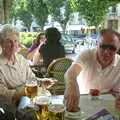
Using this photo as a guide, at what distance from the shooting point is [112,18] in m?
11.9

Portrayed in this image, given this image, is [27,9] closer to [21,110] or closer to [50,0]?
[50,0]

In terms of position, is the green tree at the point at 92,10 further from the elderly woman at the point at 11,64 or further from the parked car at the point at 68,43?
the elderly woman at the point at 11,64

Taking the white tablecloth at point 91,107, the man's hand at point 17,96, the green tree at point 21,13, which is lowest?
the man's hand at point 17,96

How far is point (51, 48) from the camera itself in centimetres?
496

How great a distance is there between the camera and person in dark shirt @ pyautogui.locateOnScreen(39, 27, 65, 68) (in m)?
4.92

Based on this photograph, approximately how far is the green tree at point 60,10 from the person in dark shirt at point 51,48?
5.51m

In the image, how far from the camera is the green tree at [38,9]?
34.1 feet

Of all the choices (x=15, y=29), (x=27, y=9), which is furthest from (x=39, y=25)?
(x=15, y=29)

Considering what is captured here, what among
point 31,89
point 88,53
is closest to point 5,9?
point 88,53

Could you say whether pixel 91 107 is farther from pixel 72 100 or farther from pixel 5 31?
pixel 5 31

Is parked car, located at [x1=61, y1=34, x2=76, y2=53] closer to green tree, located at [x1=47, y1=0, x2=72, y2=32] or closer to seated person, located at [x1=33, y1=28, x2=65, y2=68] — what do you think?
Answer: green tree, located at [x1=47, y1=0, x2=72, y2=32]

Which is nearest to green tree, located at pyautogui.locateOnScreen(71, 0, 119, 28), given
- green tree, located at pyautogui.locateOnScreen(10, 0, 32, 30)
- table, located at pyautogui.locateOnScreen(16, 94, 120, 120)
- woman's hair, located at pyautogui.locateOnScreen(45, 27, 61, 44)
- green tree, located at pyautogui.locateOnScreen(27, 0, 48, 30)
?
green tree, located at pyautogui.locateOnScreen(27, 0, 48, 30)

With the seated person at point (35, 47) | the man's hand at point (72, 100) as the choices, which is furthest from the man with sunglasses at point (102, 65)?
the seated person at point (35, 47)

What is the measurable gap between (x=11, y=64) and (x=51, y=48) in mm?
2259
